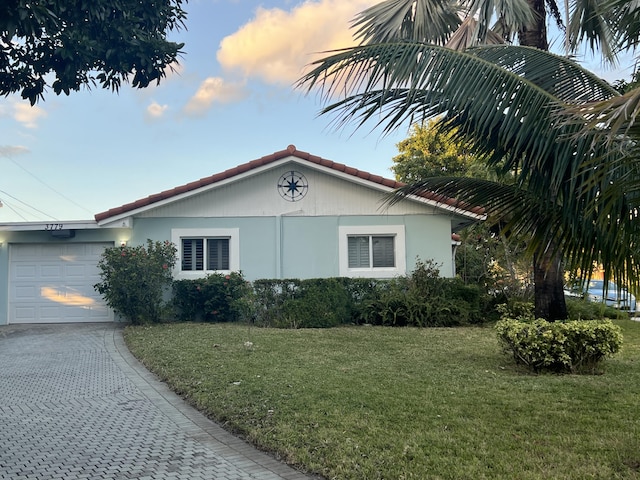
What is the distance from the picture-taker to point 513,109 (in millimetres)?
4777

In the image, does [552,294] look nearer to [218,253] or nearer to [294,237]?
[294,237]

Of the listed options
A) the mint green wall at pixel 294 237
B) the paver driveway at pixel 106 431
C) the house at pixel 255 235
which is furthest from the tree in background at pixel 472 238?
the paver driveway at pixel 106 431

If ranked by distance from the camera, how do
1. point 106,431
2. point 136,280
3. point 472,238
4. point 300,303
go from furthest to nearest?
point 472,238, point 300,303, point 136,280, point 106,431

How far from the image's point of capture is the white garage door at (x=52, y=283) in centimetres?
1465

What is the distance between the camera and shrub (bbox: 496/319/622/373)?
25.1 feet

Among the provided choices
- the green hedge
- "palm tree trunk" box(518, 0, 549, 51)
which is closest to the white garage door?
the green hedge

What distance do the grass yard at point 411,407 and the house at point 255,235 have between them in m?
4.73

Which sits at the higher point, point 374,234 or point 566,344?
→ point 374,234

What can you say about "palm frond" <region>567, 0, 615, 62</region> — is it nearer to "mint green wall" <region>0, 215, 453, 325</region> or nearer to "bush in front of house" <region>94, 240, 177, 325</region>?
"mint green wall" <region>0, 215, 453, 325</region>

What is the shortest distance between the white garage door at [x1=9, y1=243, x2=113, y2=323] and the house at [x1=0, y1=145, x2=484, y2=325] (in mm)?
27

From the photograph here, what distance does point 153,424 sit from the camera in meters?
5.78

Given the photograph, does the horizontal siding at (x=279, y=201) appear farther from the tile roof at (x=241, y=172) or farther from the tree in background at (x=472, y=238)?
the tree in background at (x=472, y=238)

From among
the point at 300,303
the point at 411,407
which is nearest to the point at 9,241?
Result: the point at 300,303

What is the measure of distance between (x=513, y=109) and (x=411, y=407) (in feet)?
10.8
